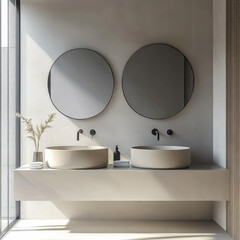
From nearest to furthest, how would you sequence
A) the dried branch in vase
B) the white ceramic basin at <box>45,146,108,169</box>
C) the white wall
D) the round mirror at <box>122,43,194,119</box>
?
the white ceramic basin at <box>45,146,108,169</box> < the white wall < the dried branch in vase < the round mirror at <box>122,43,194,119</box>

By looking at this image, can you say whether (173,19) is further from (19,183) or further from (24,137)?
(19,183)

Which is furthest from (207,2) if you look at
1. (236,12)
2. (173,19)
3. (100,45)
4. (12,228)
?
(12,228)

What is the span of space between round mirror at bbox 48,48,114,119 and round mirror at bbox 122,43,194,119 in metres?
0.24

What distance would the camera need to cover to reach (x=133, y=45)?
12.8 feet

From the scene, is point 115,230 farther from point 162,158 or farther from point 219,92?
point 219,92

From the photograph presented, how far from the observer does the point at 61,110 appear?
3.88 m

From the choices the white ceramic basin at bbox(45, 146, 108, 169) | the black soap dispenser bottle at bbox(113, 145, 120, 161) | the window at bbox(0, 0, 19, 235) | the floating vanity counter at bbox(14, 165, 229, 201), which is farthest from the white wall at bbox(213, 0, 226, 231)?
the window at bbox(0, 0, 19, 235)

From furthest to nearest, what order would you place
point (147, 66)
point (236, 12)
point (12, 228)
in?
1. point (147, 66)
2. point (12, 228)
3. point (236, 12)

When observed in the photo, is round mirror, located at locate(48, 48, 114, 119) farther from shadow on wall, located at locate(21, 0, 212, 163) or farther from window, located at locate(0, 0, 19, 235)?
window, located at locate(0, 0, 19, 235)

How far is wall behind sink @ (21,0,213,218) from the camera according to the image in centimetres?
390

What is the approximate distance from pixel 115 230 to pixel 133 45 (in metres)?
1.95

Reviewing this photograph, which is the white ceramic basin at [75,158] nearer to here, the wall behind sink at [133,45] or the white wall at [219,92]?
the wall behind sink at [133,45]

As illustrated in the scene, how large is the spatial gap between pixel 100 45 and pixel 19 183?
1.68 meters

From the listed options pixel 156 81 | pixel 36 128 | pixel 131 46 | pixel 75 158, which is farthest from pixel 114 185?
pixel 131 46
